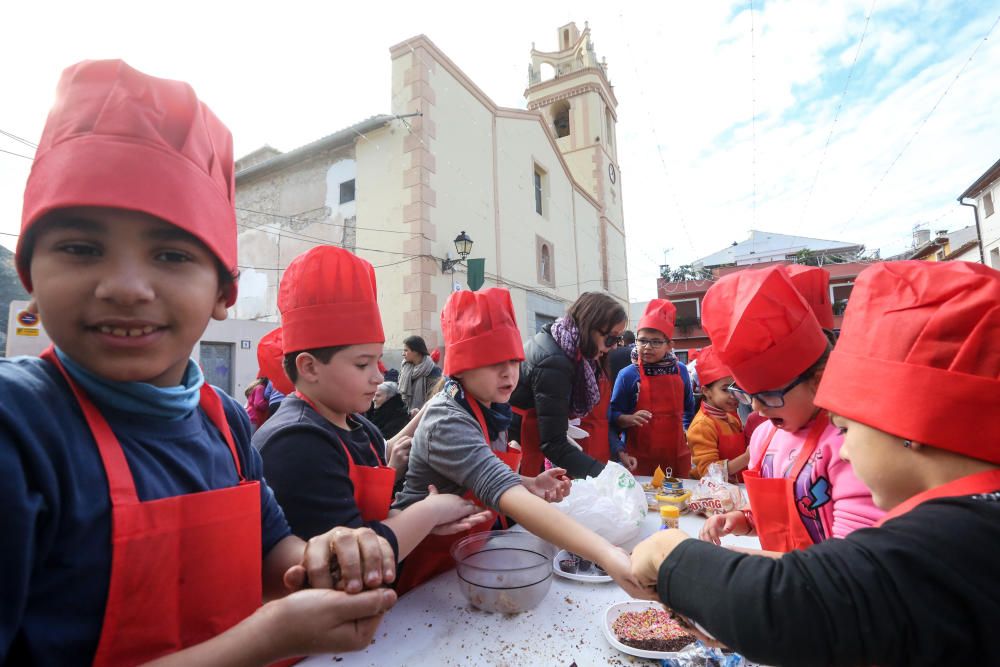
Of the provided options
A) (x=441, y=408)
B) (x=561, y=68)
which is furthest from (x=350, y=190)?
(x=561, y=68)

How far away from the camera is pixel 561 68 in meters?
19.1

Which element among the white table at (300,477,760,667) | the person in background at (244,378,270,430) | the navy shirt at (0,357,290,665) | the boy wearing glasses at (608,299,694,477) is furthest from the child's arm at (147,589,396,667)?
the person in background at (244,378,270,430)

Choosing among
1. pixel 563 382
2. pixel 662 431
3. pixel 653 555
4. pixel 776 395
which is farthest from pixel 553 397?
pixel 653 555

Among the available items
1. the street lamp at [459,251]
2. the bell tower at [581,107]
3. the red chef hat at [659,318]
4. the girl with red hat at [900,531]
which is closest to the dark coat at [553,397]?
the red chef hat at [659,318]

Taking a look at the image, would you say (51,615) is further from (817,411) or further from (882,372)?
(817,411)

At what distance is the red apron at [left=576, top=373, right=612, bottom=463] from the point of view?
3527 mm

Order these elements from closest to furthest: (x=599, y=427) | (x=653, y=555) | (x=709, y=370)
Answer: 1. (x=653, y=555)
2. (x=709, y=370)
3. (x=599, y=427)

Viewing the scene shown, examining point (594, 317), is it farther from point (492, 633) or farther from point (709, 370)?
point (492, 633)

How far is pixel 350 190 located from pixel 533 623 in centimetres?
1038

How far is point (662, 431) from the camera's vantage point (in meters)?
3.71

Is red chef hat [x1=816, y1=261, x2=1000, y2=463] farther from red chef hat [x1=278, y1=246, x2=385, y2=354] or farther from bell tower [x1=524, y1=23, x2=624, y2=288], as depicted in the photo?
bell tower [x1=524, y1=23, x2=624, y2=288]

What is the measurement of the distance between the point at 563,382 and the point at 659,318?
1247 mm

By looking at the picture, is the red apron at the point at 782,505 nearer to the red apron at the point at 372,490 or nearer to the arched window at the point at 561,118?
the red apron at the point at 372,490

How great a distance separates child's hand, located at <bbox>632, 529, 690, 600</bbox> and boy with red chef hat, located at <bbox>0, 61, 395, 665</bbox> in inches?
21.3
